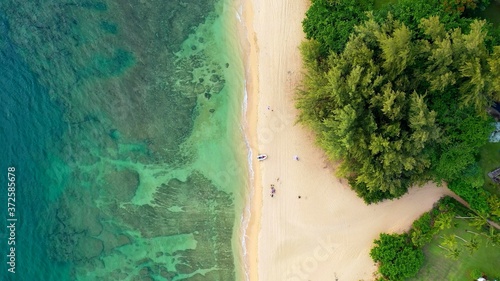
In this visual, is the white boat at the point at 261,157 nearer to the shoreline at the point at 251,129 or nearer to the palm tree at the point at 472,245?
the shoreline at the point at 251,129

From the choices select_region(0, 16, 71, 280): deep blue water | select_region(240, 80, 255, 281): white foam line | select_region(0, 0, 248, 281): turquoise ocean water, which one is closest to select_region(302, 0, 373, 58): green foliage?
select_region(0, 0, 248, 281): turquoise ocean water

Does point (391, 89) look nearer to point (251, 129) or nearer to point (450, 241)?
point (251, 129)

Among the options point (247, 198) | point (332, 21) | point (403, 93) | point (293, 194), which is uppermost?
point (332, 21)

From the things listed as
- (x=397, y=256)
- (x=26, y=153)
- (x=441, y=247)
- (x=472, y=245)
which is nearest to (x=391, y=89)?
(x=397, y=256)

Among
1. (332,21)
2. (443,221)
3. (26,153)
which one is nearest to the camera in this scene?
(332,21)

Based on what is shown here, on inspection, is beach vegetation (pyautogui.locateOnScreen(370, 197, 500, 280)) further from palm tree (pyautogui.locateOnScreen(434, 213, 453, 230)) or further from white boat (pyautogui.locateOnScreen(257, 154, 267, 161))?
white boat (pyautogui.locateOnScreen(257, 154, 267, 161))

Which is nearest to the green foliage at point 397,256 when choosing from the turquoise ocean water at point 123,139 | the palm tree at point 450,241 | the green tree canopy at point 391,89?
the palm tree at point 450,241
